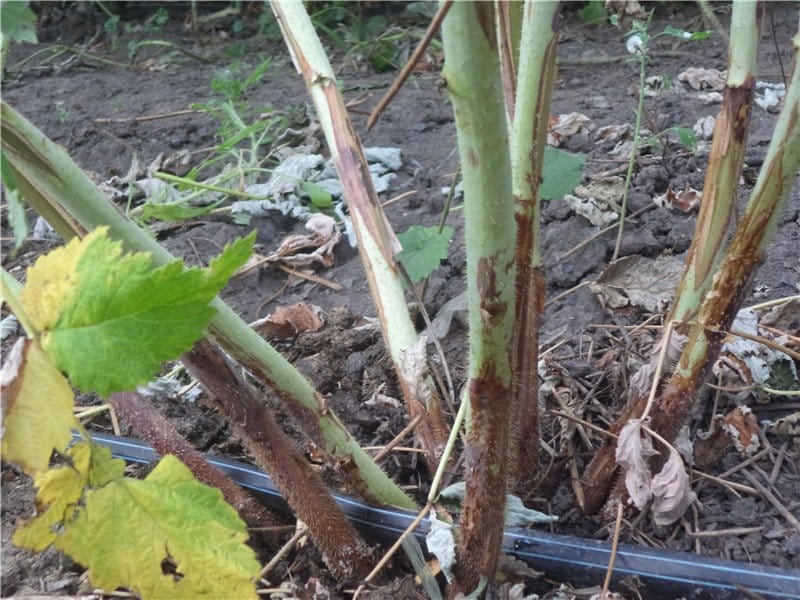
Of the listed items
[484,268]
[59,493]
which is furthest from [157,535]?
[484,268]

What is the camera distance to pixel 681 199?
1712 millimetres

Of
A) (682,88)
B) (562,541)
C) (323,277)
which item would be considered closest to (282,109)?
(323,277)

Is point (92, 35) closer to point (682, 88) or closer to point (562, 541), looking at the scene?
point (682, 88)

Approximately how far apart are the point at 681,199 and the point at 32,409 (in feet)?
5.16

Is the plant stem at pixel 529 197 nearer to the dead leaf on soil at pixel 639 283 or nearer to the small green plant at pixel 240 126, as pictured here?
the dead leaf on soil at pixel 639 283

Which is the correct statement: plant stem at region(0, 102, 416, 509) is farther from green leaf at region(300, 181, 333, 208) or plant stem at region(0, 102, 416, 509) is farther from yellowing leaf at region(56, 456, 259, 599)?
green leaf at region(300, 181, 333, 208)

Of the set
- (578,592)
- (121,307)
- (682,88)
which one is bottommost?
(682,88)

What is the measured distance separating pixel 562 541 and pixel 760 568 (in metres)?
0.23

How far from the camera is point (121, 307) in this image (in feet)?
1.75

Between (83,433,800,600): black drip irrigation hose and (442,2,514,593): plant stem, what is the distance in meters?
0.09

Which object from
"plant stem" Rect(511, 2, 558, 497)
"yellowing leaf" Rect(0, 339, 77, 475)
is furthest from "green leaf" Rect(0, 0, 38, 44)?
"plant stem" Rect(511, 2, 558, 497)

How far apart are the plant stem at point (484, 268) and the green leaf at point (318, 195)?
130 cm

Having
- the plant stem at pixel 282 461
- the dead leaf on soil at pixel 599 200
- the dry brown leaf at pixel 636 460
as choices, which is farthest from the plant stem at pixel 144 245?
the dead leaf on soil at pixel 599 200

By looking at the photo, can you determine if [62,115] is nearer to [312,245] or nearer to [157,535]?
[312,245]
